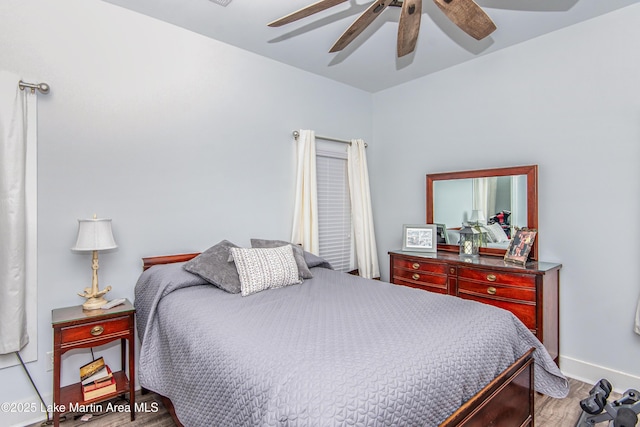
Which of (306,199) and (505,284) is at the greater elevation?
(306,199)

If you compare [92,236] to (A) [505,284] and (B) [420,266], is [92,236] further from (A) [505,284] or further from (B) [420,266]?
(A) [505,284]

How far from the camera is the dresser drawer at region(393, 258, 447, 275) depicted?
3076 millimetres

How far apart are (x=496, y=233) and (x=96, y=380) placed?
3339 millimetres

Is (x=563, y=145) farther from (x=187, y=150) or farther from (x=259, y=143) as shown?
(x=187, y=150)

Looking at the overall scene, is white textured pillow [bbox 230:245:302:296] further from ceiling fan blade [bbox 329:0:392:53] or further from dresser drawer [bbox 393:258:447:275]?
ceiling fan blade [bbox 329:0:392:53]

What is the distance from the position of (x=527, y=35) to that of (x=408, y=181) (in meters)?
1.72

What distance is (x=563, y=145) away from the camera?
2773 millimetres

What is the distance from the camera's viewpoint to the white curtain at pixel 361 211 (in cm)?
391

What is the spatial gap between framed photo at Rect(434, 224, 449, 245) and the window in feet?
3.25

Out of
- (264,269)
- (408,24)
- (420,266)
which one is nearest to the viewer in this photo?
(408,24)

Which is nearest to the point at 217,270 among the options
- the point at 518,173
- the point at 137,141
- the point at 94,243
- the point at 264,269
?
the point at 264,269

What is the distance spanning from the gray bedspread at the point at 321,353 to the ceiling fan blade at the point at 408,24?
1.53 meters

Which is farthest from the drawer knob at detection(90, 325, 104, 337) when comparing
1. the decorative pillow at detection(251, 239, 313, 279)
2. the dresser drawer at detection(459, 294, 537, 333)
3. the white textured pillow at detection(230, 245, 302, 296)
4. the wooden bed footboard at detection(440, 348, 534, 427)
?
the dresser drawer at detection(459, 294, 537, 333)

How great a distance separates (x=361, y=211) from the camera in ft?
12.9
